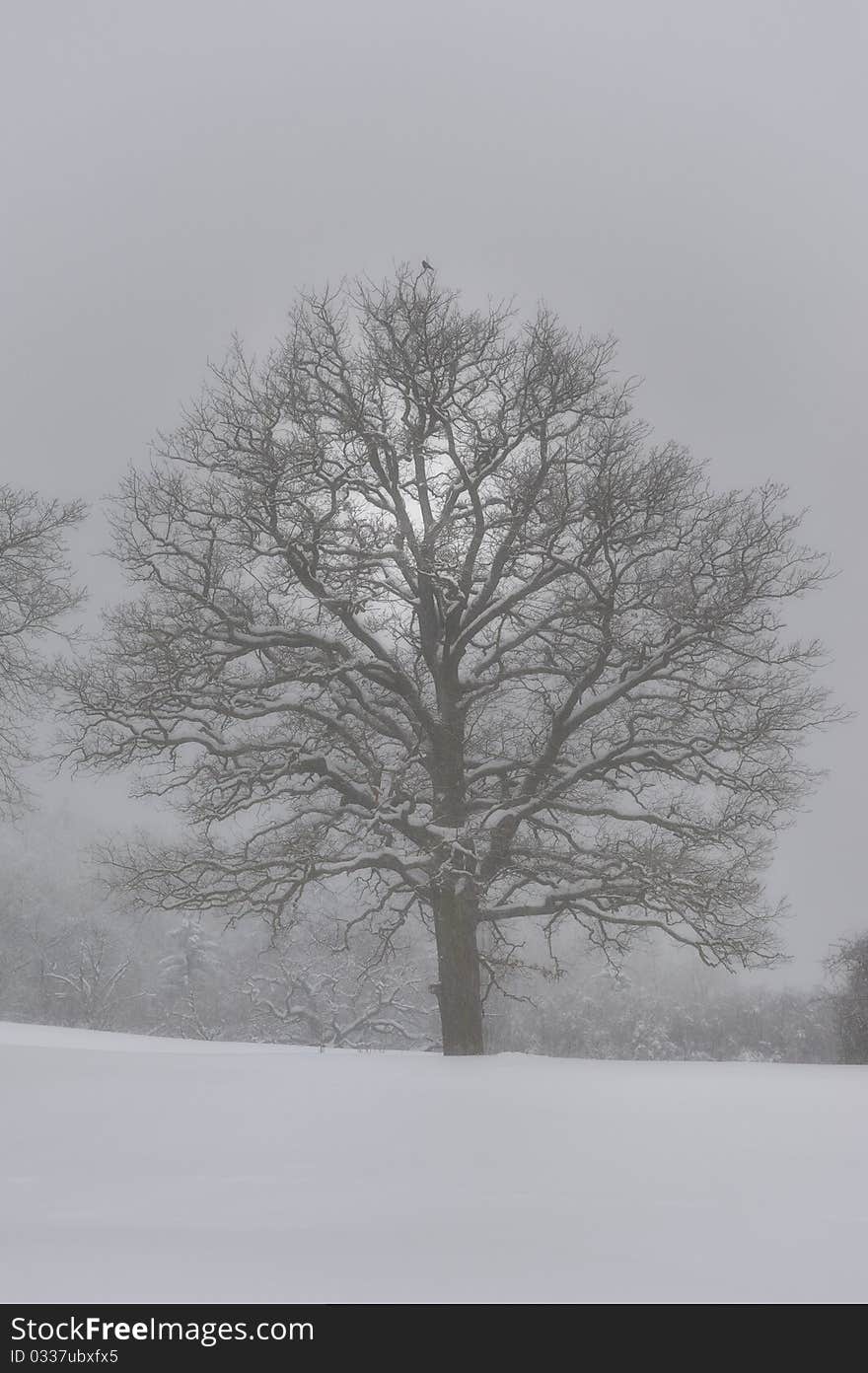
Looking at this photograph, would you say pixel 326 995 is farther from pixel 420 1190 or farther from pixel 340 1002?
pixel 420 1190

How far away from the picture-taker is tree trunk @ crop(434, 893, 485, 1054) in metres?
13.4

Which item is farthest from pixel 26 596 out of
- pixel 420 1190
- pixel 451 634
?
pixel 420 1190

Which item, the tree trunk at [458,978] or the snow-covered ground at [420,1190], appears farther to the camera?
the tree trunk at [458,978]

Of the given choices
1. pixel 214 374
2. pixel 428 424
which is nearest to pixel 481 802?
pixel 428 424

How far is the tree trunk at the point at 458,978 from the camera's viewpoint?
13359mm

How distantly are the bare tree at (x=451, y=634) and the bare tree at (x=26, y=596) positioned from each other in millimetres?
1695

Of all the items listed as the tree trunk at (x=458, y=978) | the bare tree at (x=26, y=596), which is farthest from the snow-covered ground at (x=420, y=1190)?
the bare tree at (x=26, y=596)

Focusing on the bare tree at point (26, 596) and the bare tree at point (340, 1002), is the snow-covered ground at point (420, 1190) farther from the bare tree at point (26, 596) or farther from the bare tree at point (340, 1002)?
the bare tree at point (340, 1002)

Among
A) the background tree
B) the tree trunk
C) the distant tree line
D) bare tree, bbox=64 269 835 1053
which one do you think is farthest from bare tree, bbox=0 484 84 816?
the background tree

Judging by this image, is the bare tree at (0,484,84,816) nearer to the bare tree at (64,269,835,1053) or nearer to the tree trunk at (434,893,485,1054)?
the bare tree at (64,269,835,1053)

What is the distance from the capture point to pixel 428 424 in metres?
15.0

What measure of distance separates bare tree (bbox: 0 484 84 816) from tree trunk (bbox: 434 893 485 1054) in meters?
7.49

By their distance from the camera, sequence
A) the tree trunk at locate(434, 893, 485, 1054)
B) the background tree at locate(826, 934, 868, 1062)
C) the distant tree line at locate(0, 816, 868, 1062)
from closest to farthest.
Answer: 1. the tree trunk at locate(434, 893, 485, 1054)
2. the background tree at locate(826, 934, 868, 1062)
3. the distant tree line at locate(0, 816, 868, 1062)
